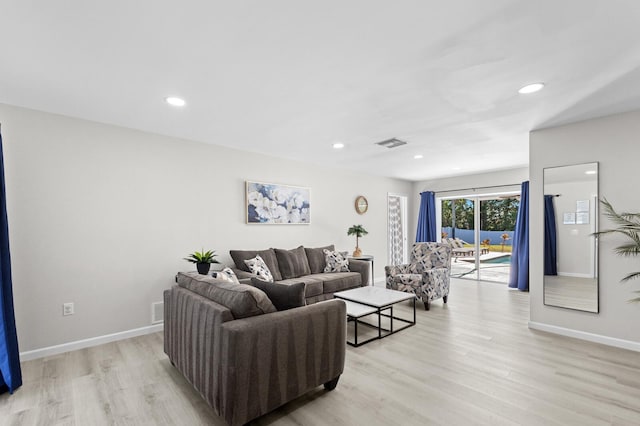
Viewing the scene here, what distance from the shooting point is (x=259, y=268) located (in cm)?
394

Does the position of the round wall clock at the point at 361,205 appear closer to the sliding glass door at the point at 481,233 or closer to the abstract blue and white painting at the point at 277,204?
the abstract blue and white painting at the point at 277,204

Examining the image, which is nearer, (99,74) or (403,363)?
(99,74)

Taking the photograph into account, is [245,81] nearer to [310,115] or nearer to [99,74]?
[310,115]

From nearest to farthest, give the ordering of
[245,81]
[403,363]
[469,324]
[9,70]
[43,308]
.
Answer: [9,70], [245,81], [403,363], [43,308], [469,324]

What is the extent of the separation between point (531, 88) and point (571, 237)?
2040 millimetres

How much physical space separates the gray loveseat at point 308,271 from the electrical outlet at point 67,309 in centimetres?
168

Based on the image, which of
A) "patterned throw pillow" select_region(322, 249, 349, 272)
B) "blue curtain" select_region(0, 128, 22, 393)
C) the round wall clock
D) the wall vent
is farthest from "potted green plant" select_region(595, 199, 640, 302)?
"blue curtain" select_region(0, 128, 22, 393)

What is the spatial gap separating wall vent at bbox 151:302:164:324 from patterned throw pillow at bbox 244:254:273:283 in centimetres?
112

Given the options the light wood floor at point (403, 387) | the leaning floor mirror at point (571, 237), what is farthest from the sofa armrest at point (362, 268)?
the leaning floor mirror at point (571, 237)

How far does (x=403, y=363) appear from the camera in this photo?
2.67 metres

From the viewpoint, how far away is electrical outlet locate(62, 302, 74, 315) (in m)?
2.96

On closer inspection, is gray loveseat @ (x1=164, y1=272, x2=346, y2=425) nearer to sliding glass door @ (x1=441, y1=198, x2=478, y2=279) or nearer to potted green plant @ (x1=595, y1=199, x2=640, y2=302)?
potted green plant @ (x1=595, y1=199, x2=640, y2=302)

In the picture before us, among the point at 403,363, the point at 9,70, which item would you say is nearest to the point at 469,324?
the point at 403,363

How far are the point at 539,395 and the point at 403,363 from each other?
1.00m
